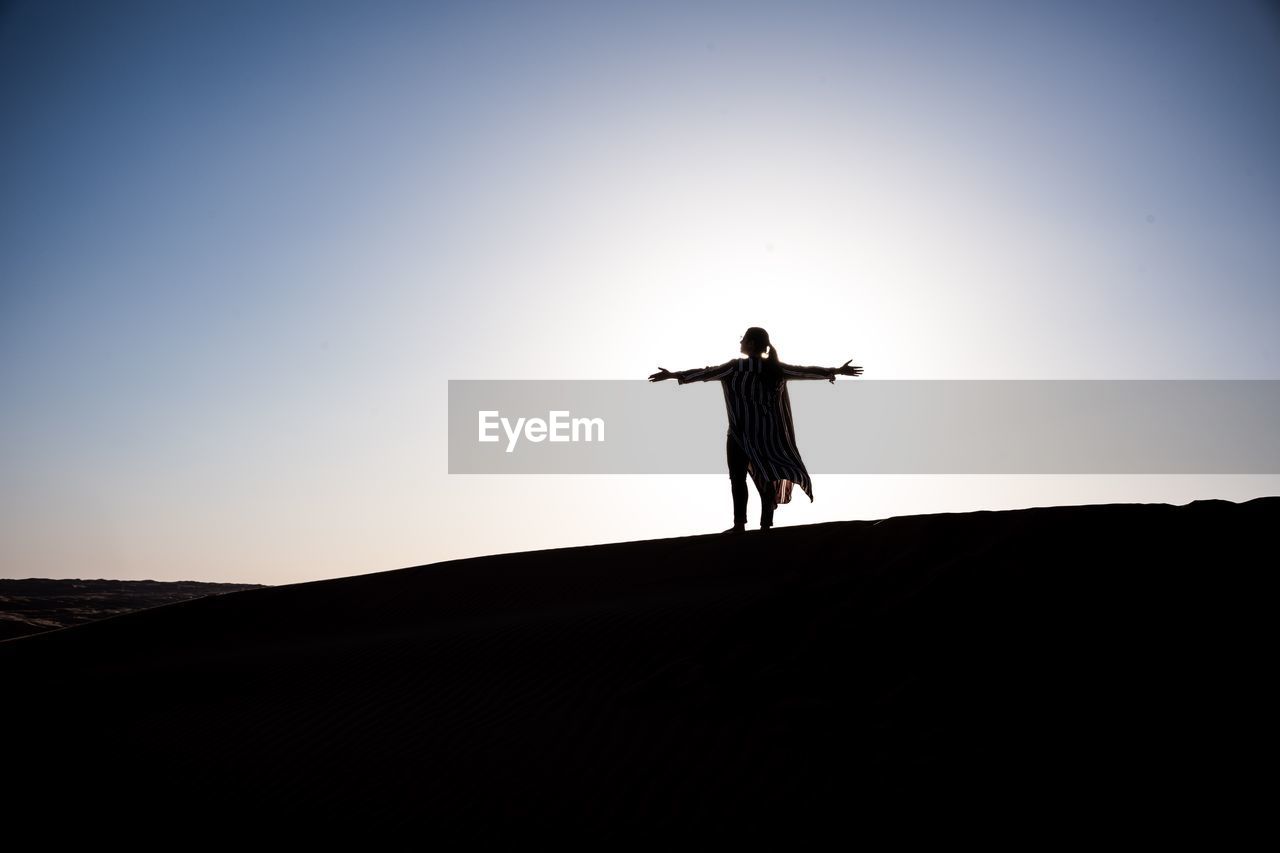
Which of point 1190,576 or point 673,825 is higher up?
point 1190,576

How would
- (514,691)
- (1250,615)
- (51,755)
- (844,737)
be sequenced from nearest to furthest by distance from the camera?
(844,737) → (1250,615) → (51,755) → (514,691)

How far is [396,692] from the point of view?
6617 mm

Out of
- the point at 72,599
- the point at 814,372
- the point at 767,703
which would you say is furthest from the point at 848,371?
the point at 72,599

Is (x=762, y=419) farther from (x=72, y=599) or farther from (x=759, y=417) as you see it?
(x=72, y=599)

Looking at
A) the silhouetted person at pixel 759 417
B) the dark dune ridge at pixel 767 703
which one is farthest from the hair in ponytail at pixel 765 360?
the dark dune ridge at pixel 767 703

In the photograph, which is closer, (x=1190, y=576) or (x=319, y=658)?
(x=1190, y=576)

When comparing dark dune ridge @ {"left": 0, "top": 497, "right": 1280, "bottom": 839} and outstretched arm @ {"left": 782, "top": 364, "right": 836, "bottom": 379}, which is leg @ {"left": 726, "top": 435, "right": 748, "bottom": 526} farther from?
dark dune ridge @ {"left": 0, "top": 497, "right": 1280, "bottom": 839}

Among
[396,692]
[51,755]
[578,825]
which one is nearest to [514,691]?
Result: [396,692]

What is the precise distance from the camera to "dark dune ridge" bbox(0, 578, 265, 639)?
19.4 meters

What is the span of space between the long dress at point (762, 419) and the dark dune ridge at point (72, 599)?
23.0 feet

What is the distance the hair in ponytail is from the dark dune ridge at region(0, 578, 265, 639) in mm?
7546

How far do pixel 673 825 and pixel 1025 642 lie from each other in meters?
2.53

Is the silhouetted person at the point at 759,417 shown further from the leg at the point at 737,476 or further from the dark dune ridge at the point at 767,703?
the dark dune ridge at the point at 767,703

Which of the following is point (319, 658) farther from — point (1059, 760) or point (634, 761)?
point (1059, 760)
